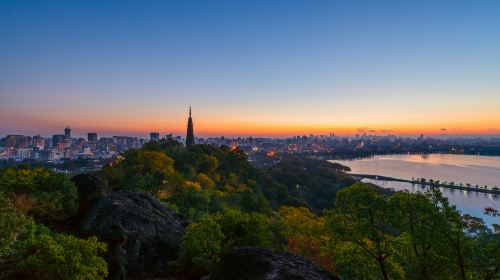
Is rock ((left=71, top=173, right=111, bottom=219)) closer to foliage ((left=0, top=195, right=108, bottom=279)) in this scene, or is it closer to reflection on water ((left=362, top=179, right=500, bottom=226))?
foliage ((left=0, top=195, right=108, bottom=279))

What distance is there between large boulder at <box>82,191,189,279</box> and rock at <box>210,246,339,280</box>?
936cm

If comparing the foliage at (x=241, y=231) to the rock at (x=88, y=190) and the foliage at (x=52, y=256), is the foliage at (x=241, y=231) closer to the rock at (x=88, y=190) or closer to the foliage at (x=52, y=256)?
the foliage at (x=52, y=256)

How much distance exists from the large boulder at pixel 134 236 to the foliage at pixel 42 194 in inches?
168

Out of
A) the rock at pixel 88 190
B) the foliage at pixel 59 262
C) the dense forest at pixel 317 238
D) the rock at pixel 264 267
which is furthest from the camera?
the rock at pixel 88 190

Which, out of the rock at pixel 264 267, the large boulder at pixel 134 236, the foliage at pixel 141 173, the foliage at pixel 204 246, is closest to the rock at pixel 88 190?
the large boulder at pixel 134 236

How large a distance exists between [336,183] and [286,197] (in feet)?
143

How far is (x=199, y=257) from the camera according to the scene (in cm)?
1556

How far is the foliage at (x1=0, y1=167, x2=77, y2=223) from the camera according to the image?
73.2ft

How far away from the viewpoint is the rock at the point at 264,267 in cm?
895

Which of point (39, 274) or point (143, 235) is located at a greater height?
point (39, 274)

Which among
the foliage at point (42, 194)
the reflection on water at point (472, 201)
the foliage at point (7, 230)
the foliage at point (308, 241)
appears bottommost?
the reflection on water at point (472, 201)

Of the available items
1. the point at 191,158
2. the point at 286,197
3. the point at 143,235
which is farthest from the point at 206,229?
the point at 286,197

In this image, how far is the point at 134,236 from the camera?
19.1 metres

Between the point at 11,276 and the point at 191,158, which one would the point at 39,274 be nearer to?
the point at 11,276
